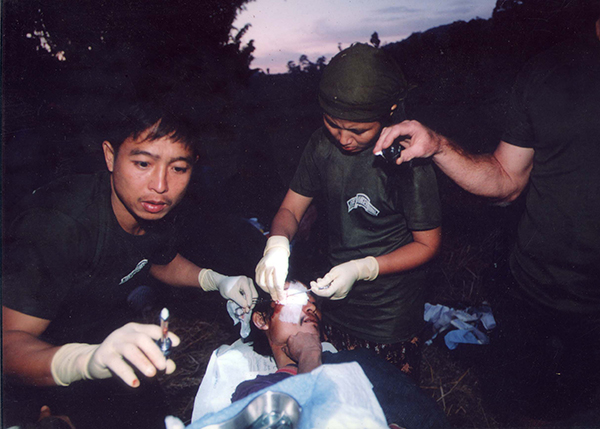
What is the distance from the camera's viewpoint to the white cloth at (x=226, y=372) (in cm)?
192

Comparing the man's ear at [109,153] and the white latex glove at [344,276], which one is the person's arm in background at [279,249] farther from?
the man's ear at [109,153]

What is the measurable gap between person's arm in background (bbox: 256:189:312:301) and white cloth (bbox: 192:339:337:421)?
1.62 feet

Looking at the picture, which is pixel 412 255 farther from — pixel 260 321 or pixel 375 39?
pixel 375 39

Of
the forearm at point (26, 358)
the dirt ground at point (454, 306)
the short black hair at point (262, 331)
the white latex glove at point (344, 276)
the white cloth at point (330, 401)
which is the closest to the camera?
the white cloth at point (330, 401)

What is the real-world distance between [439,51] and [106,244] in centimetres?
299

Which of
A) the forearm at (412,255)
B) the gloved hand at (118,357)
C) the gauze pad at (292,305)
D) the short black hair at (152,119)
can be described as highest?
the short black hair at (152,119)

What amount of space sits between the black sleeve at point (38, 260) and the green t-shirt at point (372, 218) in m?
1.51

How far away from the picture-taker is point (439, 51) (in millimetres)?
2621

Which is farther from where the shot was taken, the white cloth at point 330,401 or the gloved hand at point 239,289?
the gloved hand at point 239,289

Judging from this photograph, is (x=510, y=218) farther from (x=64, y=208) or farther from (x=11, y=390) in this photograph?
(x=11, y=390)

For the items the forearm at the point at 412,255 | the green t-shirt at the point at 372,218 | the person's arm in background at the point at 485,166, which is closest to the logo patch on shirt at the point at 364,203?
the green t-shirt at the point at 372,218

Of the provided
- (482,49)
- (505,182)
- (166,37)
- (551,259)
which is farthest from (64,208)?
(482,49)

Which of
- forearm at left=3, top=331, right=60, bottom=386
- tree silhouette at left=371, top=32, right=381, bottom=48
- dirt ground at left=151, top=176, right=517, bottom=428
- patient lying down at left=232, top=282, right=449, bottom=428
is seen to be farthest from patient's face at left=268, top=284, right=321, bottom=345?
tree silhouette at left=371, top=32, right=381, bottom=48

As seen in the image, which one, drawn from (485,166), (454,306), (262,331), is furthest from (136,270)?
(454,306)
